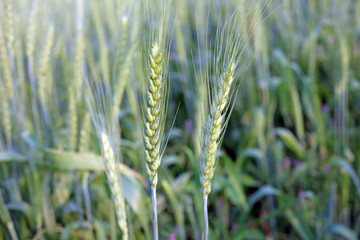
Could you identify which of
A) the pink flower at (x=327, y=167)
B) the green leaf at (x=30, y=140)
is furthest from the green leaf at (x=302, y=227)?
the green leaf at (x=30, y=140)

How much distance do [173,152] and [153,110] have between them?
1.52m

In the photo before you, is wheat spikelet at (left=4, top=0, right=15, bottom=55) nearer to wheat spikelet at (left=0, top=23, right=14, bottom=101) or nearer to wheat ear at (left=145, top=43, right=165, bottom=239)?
wheat spikelet at (left=0, top=23, right=14, bottom=101)

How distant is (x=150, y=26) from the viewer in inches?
27.9

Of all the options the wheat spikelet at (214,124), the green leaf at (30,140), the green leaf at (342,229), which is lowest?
the green leaf at (342,229)

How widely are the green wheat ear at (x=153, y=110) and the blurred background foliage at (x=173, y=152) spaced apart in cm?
43

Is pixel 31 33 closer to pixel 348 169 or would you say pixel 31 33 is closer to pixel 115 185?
pixel 115 185

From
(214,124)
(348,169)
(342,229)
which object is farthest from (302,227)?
(214,124)

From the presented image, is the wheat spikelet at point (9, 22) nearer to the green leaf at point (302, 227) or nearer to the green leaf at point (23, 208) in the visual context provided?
the green leaf at point (23, 208)

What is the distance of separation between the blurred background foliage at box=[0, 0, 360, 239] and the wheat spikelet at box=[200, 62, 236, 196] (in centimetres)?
37

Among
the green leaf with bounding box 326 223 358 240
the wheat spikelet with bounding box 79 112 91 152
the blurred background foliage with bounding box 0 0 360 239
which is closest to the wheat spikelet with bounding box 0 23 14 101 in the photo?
the blurred background foliage with bounding box 0 0 360 239

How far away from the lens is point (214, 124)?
701mm

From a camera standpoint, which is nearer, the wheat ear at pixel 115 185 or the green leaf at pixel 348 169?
the wheat ear at pixel 115 185

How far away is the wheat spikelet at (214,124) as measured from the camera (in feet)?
2.26

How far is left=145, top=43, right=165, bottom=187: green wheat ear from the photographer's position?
26.4 inches
